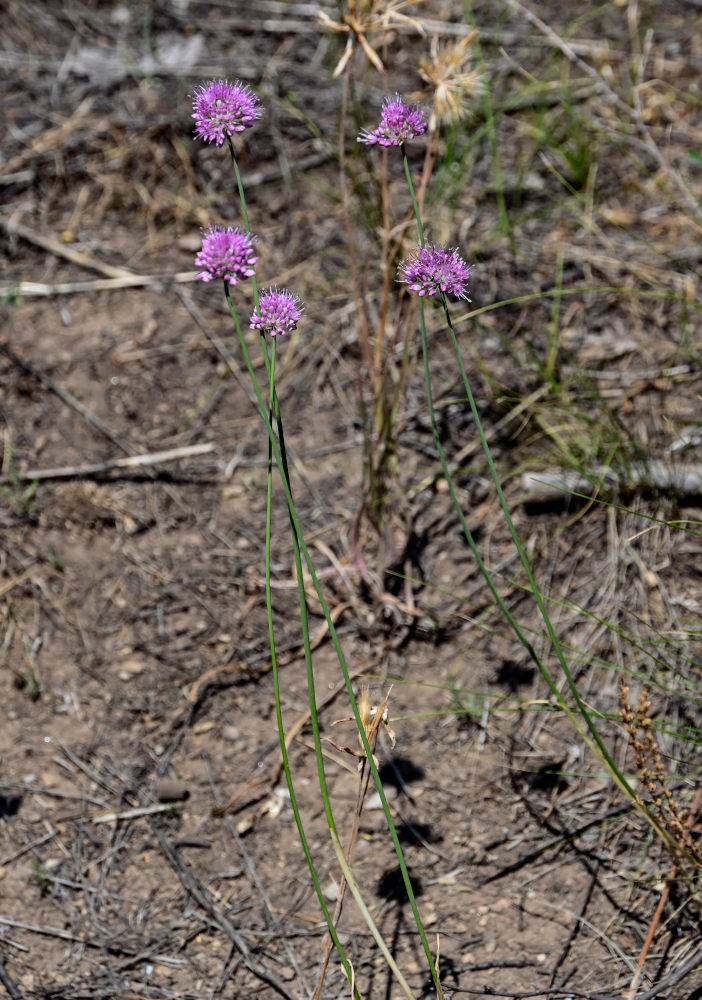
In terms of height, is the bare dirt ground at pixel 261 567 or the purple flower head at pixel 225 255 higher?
the purple flower head at pixel 225 255

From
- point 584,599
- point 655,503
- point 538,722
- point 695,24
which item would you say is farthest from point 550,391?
point 695,24

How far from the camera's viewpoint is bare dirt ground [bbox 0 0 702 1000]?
5.68 ft

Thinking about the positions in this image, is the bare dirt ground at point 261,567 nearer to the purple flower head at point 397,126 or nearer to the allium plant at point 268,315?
the allium plant at point 268,315

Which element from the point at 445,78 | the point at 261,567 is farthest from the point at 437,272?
the point at 261,567

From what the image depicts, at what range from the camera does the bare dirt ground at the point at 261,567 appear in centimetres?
173

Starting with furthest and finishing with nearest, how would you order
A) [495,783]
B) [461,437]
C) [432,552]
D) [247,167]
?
[247,167], [461,437], [432,552], [495,783]

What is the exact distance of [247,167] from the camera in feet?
9.37

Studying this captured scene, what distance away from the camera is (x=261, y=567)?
7.33ft

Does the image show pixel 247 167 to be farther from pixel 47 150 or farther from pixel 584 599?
pixel 584 599

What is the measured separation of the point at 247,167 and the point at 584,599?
176 centimetres

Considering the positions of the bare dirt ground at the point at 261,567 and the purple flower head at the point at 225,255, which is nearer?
the purple flower head at the point at 225,255

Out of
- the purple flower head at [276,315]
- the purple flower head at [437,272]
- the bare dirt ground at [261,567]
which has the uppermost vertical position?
the purple flower head at [437,272]

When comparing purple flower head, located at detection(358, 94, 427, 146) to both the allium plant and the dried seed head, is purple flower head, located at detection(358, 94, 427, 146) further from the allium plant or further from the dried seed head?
the dried seed head

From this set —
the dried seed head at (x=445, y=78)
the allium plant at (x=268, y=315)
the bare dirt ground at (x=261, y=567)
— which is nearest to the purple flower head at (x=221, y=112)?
the allium plant at (x=268, y=315)
